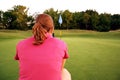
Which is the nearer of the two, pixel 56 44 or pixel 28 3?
pixel 56 44

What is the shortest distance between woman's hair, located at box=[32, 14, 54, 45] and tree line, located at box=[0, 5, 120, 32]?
4579cm

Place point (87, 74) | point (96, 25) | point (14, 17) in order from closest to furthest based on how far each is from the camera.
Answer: point (87, 74) → point (14, 17) → point (96, 25)

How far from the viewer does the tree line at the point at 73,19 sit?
4928cm

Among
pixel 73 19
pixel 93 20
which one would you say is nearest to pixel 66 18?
pixel 73 19

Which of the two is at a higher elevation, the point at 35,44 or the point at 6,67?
the point at 35,44

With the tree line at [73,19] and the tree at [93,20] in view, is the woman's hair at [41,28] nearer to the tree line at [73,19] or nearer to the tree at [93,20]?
the tree line at [73,19]

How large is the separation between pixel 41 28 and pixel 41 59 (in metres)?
0.28

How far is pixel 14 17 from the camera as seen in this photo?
49.1m

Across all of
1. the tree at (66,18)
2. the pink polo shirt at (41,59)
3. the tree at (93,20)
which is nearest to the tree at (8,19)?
the tree at (66,18)

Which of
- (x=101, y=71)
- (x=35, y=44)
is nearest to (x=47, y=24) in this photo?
(x=35, y=44)

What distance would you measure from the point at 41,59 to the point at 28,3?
1995 inches

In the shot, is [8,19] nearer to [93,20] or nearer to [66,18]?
[66,18]

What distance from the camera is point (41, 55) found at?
2672 millimetres

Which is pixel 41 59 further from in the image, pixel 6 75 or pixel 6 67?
pixel 6 67
